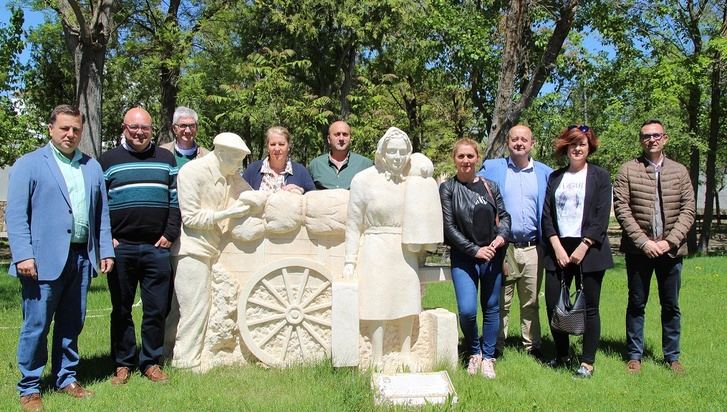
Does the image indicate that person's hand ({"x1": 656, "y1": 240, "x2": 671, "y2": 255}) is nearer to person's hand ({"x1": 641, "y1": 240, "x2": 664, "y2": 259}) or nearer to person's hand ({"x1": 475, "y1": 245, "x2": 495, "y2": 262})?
person's hand ({"x1": 641, "y1": 240, "x2": 664, "y2": 259})

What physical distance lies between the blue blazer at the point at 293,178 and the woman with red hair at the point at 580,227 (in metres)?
2.04

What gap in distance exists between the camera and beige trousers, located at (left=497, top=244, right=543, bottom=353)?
198 inches

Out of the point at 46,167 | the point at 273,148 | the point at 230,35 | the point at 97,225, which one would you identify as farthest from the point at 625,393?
the point at 230,35

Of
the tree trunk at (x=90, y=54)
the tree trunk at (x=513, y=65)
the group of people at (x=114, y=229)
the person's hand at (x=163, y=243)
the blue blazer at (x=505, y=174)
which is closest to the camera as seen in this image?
the group of people at (x=114, y=229)

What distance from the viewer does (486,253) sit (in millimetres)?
4473

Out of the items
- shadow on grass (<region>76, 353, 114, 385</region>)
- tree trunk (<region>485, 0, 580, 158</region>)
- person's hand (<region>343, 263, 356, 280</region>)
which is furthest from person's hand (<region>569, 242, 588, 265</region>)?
tree trunk (<region>485, 0, 580, 158</region>)

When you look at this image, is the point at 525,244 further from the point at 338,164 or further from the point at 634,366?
the point at 338,164

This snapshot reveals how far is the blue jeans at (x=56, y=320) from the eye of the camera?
3971 mm

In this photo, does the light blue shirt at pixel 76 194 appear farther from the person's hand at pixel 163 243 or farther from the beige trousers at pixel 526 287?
the beige trousers at pixel 526 287

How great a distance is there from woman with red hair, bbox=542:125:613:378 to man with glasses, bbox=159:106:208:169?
3007 mm

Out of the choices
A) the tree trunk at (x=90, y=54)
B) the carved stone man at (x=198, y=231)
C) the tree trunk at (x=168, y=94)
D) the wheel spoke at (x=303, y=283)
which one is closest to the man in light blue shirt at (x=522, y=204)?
the wheel spoke at (x=303, y=283)

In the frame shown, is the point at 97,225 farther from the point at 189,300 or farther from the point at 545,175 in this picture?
the point at 545,175

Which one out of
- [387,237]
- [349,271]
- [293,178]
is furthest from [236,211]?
[387,237]

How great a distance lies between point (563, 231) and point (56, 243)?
147 inches
